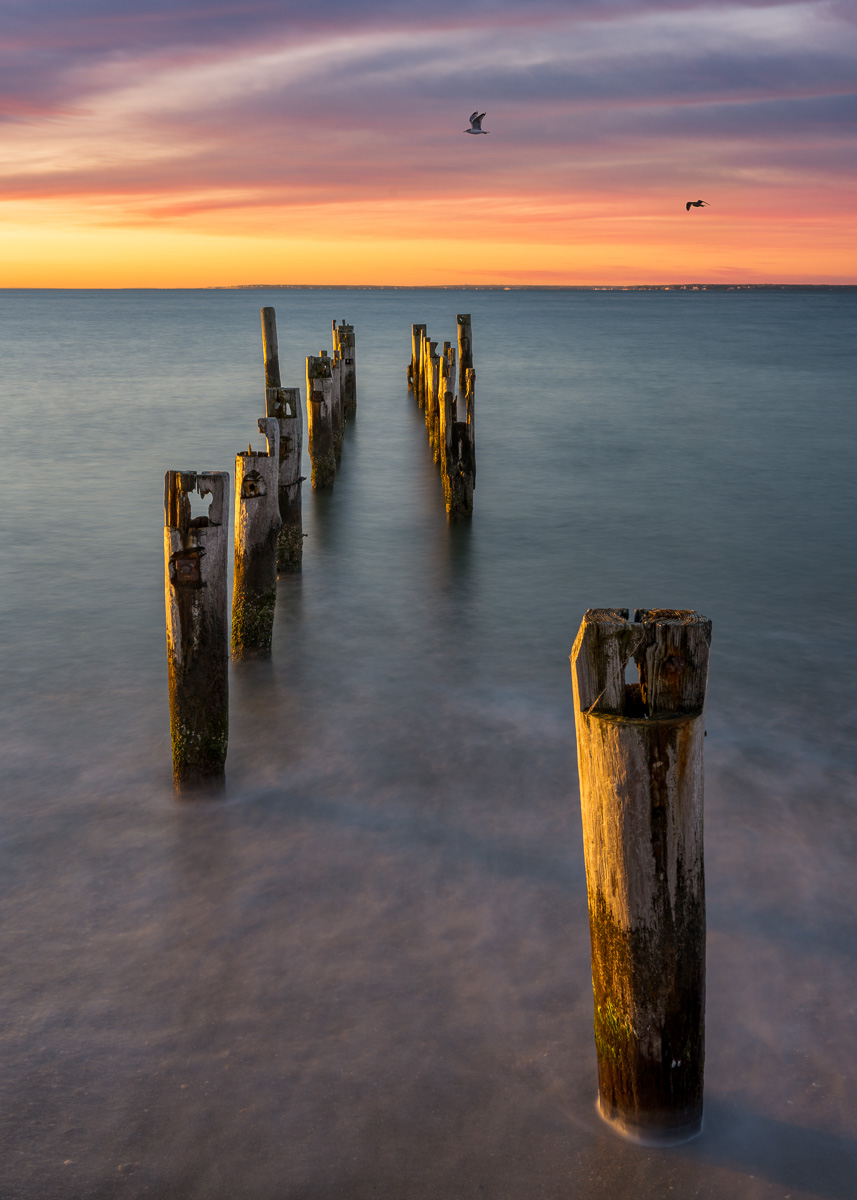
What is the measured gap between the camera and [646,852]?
108 inches

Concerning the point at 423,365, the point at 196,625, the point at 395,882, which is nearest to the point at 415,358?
the point at 423,365

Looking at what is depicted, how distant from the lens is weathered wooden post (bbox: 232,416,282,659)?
699 cm

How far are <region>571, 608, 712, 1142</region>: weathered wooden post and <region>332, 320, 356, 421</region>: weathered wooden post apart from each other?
18381 millimetres

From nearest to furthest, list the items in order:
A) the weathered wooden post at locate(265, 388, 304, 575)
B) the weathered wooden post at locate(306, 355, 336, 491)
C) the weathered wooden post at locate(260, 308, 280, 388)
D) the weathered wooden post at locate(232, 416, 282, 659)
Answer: the weathered wooden post at locate(232, 416, 282, 659), the weathered wooden post at locate(265, 388, 304, 575), the weathered wooden post at locate(306, 355, 336, 491), the weathered wooden post at locate(260, 308, 280, 388)

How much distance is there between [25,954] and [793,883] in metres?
3.34

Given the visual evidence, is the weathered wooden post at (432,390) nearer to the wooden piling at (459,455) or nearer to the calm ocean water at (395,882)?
the wooden piling at (459,455)

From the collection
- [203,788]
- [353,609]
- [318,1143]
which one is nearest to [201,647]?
[203,788]

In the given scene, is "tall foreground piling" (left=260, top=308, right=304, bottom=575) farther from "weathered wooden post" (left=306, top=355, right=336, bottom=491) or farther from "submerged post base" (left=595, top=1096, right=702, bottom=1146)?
"submerged post base" (left=595, top=1096, right=702, bottom=1146)

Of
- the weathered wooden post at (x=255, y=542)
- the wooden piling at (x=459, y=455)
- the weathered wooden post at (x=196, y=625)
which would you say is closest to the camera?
the weathered wooden post at (x=196, y=625)

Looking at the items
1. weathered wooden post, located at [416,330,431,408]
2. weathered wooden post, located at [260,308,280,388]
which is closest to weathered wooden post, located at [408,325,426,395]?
weathered wooden post, located at [416,330,431,408]

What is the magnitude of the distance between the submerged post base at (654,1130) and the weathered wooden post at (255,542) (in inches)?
187

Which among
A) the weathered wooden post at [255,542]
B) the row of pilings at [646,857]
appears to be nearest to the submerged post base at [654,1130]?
the row of pilings at [646,857]

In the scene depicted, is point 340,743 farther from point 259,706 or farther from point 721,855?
point 721,855

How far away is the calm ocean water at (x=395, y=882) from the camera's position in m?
3.25
